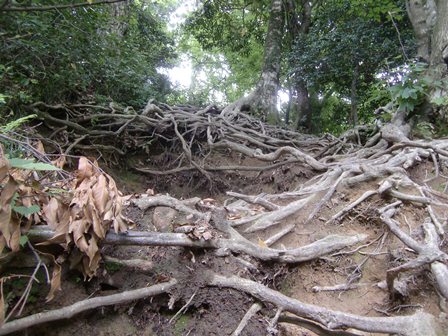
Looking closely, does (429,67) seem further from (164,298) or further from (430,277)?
(164,298)

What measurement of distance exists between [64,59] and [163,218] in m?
2.82

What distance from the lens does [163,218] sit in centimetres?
229

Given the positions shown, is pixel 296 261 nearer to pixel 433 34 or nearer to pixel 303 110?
pixel 433 34

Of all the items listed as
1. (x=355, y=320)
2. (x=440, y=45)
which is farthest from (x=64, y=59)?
(x=440, y=45)

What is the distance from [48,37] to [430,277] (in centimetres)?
416

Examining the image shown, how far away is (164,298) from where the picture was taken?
1.83m

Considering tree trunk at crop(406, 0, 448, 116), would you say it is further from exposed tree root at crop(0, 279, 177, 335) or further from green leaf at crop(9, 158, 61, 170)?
green leaf at crop(9, 158, 61, 170)

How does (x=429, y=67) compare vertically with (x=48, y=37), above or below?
above

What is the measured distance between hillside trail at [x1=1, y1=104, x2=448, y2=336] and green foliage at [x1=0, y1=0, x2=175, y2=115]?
6.88 feet

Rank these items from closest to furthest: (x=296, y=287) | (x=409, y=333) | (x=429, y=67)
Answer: (x=409, y=333) → (x=296, y=287) → (x=429, y=67)

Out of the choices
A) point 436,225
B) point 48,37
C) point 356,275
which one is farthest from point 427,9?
point 48,37

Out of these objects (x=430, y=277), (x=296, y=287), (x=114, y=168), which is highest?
(x=430, y=277)

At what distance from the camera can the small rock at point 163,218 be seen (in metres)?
2.22

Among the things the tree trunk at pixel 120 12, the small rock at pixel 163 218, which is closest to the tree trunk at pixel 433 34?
the small rock at pixel 163 218
